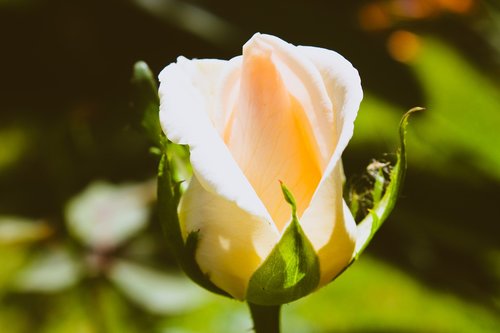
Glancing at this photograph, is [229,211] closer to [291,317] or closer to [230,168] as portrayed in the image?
[230,168]

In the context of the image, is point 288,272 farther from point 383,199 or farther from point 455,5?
point 455,5

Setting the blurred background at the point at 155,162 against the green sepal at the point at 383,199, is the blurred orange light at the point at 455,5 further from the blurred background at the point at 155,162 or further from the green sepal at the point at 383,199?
the green sepal at the point at 383,199

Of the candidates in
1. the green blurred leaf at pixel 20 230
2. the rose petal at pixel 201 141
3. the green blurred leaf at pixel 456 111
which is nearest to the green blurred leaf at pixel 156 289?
the green blurred leaf at pixel 20 230

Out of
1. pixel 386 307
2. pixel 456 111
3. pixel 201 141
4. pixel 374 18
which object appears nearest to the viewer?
pixel 201 141

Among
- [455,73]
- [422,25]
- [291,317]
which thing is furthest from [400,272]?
[422,25]

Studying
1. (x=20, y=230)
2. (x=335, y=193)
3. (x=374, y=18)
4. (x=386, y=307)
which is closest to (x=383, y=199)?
(x=335, y=193)

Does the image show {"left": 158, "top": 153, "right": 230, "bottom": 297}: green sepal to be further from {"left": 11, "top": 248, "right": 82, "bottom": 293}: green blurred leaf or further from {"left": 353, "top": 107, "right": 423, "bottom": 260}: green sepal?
{"left": 11, "top": 248, "right": 82, "bottom": 293}: green blurred leaf
